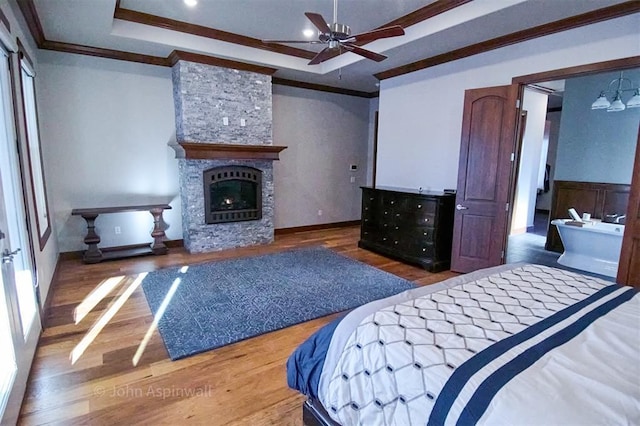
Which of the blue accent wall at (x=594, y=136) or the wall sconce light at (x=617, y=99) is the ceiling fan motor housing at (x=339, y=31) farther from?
the blue accent wall at (x=594, y=136)

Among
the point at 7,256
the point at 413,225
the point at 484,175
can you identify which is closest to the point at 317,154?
the point at 413,225

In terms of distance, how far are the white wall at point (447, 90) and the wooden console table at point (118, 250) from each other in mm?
3671

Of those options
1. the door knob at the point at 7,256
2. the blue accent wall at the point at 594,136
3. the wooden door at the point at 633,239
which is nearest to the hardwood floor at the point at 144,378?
the door knob at the point at 7,256

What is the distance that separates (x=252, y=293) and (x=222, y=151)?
240 cm

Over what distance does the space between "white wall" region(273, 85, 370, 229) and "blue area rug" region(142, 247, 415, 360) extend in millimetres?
1953

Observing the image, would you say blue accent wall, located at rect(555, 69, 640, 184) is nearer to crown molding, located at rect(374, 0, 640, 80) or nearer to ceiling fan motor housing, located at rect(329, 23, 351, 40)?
crown molding, located at rect(374, 0, 640, 80)

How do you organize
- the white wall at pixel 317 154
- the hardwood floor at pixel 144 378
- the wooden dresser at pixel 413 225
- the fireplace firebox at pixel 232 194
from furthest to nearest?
the white wall at pixel 317 154, the fireplace firebox at pixel 232 194, the wooden dresser at pixel 413 225, the hardwood floor at pixel 144 378

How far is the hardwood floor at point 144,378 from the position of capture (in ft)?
6.30

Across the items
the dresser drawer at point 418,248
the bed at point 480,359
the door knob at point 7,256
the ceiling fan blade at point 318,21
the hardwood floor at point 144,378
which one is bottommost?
the hardwood floor at point 144,378

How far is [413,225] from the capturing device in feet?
15.4

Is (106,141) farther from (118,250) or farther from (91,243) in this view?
(118,250)

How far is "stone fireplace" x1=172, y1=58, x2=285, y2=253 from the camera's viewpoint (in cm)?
487

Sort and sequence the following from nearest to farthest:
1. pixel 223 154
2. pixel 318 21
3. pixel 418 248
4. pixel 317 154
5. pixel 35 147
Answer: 1. pixel 318 21
2. pixel 35 147
3. pixel 418 248
4. pixel 223 154
5. pixel 317 154

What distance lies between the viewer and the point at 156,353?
99.3 inches
